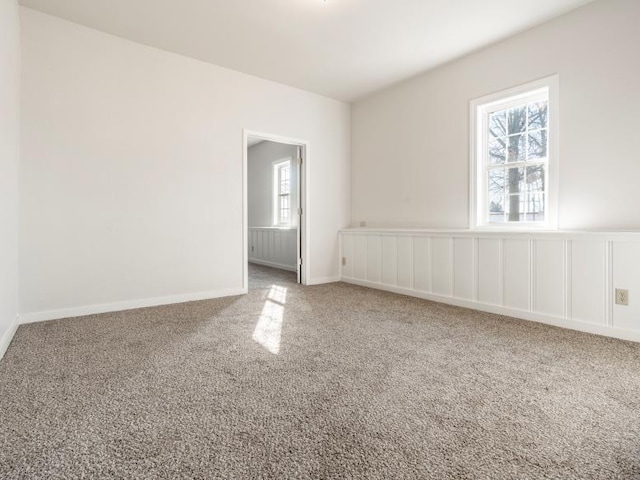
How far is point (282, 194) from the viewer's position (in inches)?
266

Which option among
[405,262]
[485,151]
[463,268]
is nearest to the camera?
[463,268]

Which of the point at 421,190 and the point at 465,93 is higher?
the point at 465,93

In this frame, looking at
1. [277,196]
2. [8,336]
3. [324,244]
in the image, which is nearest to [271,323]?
[8,336]

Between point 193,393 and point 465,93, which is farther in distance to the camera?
point 465,93

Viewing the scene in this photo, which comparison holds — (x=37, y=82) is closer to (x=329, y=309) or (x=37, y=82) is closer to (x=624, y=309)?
(x=329, y=309)

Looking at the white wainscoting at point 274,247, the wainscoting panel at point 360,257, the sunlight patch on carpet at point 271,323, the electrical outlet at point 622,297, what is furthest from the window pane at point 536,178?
the white wainscoting at point 274,247

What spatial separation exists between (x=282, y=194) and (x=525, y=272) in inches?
186

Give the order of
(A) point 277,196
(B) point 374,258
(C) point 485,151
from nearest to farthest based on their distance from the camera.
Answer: (C) point 485,151
(B) point 374,258
(A) point 277,196

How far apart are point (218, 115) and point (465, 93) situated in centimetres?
268

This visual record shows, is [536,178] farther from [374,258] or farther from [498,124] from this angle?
[374,258]

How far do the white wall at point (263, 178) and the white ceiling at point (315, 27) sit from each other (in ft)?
8.61

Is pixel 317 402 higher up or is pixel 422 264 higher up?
pixel 422 264

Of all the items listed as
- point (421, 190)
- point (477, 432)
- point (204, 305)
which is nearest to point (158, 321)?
point (204, 305)

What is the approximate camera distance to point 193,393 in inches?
63.4
